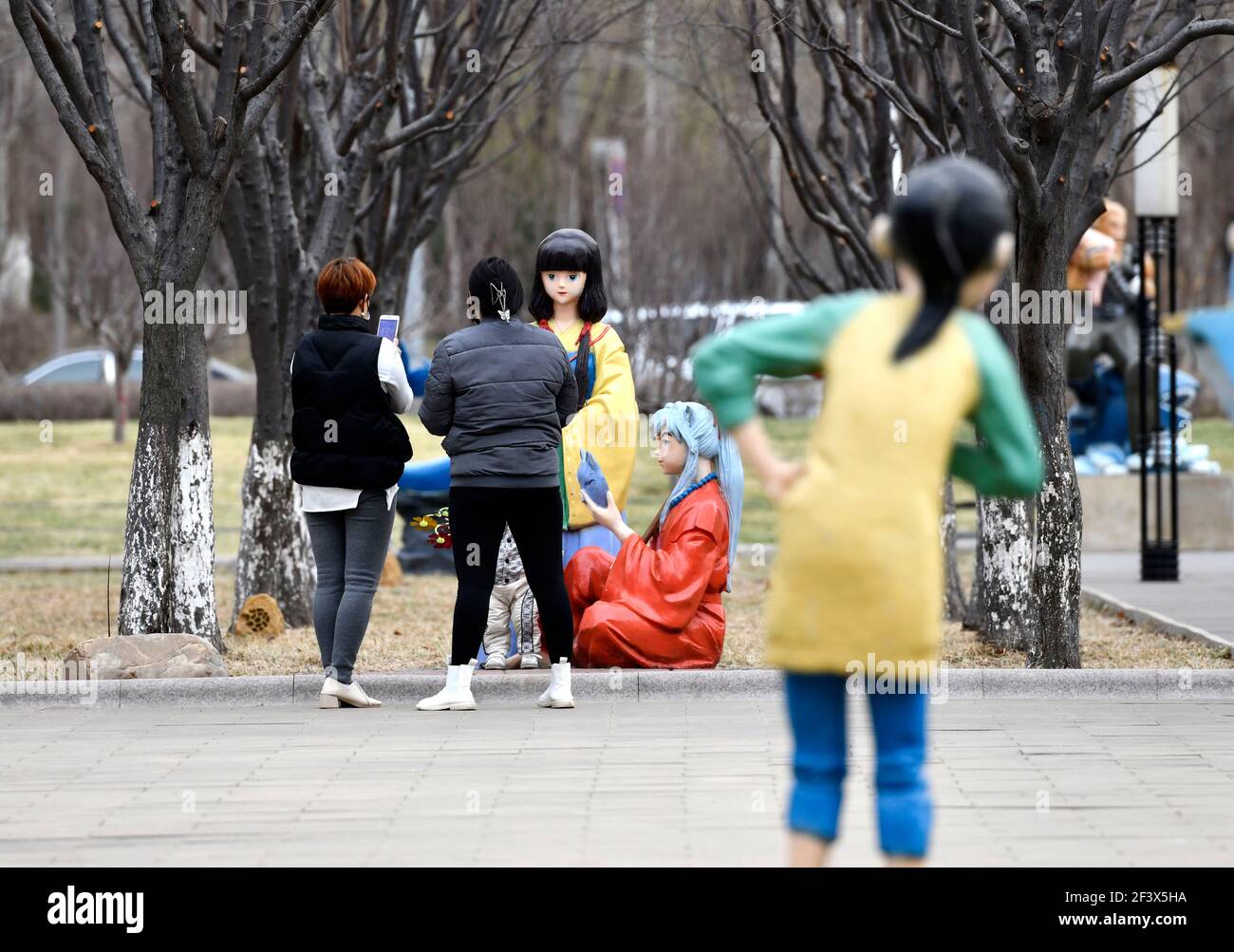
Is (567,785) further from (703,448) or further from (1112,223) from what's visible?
(1112,223)

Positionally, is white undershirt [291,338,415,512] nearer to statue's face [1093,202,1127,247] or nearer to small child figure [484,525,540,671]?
small child figure [484,525,540,671]

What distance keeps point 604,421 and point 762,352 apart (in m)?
5.11

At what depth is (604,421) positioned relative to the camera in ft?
31.1

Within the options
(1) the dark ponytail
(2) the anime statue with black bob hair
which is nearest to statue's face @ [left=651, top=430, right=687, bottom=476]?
(2) the anime statue with black bob hair

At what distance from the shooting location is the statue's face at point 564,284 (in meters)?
9.35

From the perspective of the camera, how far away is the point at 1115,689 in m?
9.04

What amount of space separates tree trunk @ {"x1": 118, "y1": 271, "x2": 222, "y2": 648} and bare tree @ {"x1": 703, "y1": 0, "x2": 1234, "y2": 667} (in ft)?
11.9

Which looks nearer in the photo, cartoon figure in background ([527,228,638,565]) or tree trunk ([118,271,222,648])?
cartoon figure in background ([527,228,638,565])

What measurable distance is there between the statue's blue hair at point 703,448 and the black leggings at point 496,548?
1.03 m

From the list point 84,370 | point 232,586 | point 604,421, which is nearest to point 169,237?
point 604,421

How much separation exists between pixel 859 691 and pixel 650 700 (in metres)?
0.95

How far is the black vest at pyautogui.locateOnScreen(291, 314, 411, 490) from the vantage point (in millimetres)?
8484

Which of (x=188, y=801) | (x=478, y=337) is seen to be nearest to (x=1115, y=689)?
(x=478, y=337)

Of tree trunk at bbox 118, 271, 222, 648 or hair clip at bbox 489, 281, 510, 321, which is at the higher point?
hair clip at bbox 489, 281, 510, 321
